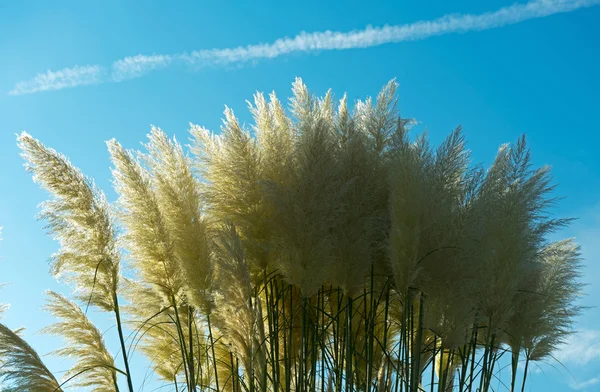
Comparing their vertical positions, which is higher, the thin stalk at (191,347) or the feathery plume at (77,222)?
the feathery plume at (77,222)

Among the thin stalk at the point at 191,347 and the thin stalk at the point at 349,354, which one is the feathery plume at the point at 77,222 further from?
the thin stalk at the point at 349,354

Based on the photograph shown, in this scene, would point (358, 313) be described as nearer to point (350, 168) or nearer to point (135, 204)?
point (350, 168)

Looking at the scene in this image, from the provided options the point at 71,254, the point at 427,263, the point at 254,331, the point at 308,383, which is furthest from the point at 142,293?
the point at 427,263

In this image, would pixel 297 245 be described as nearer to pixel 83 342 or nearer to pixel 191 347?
pixel 191 347

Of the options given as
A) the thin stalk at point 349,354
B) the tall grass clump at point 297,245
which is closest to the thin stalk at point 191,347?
the tall grass clump at point 297,245

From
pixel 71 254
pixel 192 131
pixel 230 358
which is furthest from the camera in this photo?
pixel 230 358

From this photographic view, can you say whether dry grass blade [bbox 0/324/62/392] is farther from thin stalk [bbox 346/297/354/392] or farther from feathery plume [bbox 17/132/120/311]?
thin stalk [bbox 346/297/354/392]

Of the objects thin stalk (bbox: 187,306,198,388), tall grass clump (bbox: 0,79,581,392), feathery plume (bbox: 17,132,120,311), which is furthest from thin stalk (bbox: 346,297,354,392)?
feathery plume (bbox: 17,132,120,311)

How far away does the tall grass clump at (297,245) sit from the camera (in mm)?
3244

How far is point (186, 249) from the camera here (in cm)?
335

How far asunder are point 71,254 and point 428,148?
192 cm

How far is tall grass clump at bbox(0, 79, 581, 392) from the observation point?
128 inches

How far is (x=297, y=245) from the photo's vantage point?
3209 millimetres

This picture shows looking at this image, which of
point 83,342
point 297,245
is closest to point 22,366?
point 83,342
